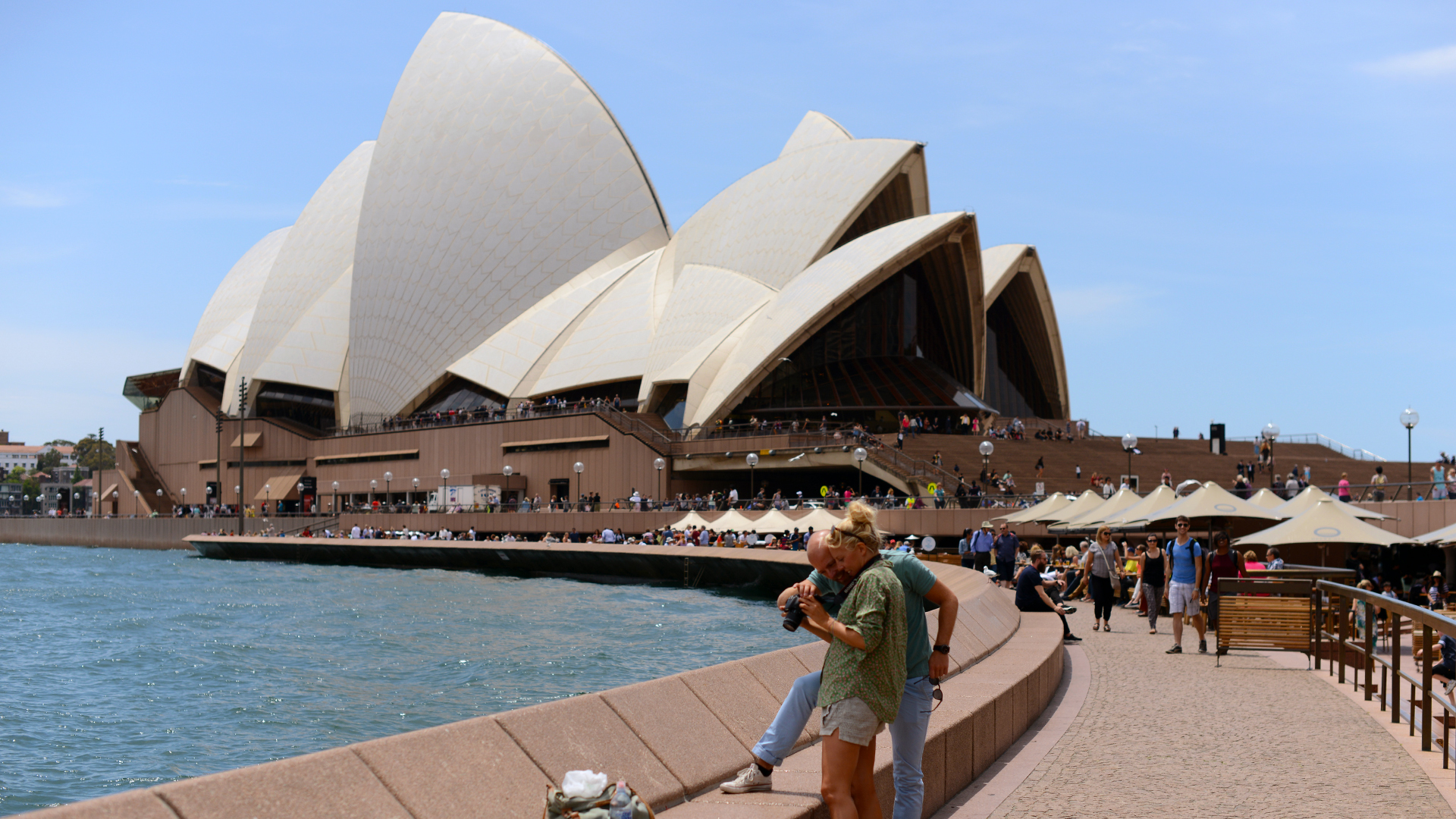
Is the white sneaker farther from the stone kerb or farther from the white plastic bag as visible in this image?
the white plastic bag

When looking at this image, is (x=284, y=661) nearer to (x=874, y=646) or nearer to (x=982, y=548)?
(x=874, y=646)

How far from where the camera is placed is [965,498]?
28.9 metres

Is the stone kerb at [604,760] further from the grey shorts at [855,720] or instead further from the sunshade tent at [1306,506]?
the sunshade tent at [1306,506]

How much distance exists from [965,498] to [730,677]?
24.3 m

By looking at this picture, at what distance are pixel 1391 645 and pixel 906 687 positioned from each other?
17.6ft

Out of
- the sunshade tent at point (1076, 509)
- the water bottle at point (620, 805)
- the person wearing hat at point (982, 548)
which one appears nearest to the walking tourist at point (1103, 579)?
the person wearing hat at point (982, 548)

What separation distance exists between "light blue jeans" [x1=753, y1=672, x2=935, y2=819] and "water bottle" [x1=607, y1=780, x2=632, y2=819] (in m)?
0.90

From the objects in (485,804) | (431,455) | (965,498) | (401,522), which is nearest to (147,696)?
(485,804)

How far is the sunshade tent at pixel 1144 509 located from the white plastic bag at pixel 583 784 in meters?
16.5

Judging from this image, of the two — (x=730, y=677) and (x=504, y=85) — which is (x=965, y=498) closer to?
(x=730, y=677)

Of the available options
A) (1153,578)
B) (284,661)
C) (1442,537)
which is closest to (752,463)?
(284,661)

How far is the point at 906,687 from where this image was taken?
4195 mm

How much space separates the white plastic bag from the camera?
338 cm

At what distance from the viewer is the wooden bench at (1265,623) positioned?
33.6 feet
